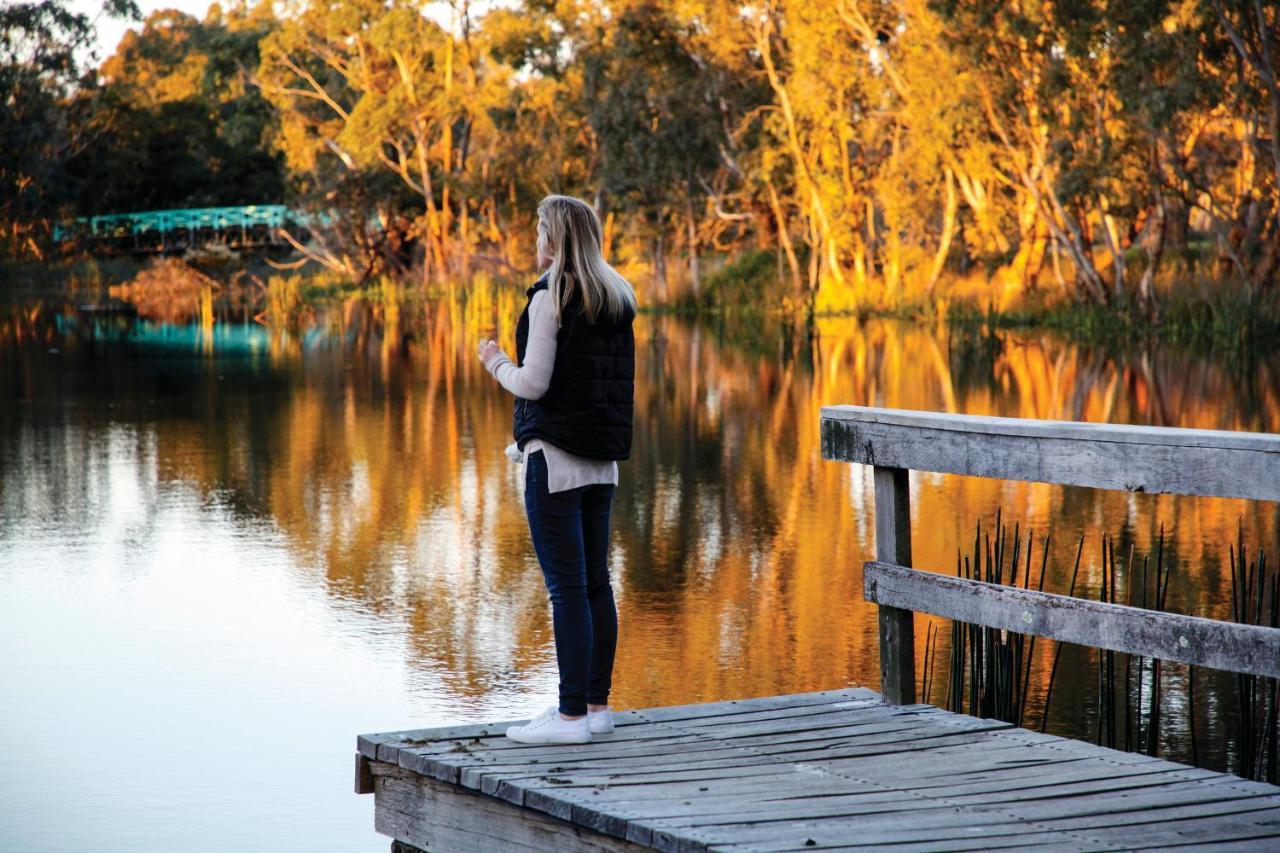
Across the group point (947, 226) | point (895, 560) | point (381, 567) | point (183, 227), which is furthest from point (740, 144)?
point (895, 560)

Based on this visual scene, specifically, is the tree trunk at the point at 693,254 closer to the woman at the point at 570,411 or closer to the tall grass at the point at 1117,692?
the tall grass at the point at 1117,692

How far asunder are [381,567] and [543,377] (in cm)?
589

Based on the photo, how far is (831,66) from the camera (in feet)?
127

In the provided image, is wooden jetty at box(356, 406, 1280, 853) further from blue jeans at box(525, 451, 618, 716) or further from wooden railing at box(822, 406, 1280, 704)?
blue jeans at box(525, 451, 618, 716)

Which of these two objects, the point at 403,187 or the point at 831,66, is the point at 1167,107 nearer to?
the point at 831,66

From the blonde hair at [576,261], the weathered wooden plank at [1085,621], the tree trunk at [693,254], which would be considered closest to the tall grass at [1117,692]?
the weathered wooden plank at [1085,621]

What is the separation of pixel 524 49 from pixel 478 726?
48158mm

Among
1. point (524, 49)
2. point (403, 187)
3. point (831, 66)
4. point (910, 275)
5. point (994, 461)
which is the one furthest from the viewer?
point (403, 187)

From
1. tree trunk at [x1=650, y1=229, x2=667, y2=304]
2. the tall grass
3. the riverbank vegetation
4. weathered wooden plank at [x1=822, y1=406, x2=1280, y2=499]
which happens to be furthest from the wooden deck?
tree trunk at [x1=650, y1=229, x2=667, y2=304]

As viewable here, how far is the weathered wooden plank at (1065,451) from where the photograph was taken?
→ 477 centimetres

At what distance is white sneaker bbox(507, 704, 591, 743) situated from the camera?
5414 mm

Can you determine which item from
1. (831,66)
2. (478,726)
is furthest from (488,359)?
(831,66)

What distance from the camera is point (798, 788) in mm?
4871

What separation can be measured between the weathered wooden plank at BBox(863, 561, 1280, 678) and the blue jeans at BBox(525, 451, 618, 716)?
2.91 ft
